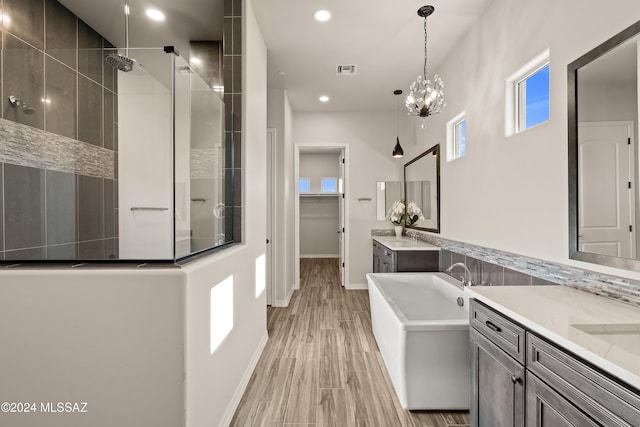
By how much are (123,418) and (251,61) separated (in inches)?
97.3

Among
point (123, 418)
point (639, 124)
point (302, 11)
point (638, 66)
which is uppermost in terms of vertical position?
point (302, 11)

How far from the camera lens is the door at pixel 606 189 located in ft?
4.21

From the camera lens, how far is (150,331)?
1238mm

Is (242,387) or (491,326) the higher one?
(491,326)

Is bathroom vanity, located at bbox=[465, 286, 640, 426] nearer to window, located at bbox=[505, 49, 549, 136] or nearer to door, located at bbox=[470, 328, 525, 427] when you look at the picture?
door, located at bbox=[470, 328, 525, 427]

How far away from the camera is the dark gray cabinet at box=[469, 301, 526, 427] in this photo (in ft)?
3.99

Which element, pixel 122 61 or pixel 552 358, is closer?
A: pixel 552 358

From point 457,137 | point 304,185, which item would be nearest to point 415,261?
point 457,137

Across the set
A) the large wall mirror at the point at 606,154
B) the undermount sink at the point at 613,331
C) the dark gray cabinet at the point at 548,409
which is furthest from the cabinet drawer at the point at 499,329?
the large wall mirror at the point at 606,154

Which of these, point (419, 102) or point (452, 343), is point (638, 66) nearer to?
point (419, 102)

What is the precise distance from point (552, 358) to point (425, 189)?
10.1 ft

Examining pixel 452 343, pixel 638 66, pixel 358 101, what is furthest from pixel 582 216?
pixel 358 101

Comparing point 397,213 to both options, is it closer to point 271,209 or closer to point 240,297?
point 271,209

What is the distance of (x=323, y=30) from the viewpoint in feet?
8.95
